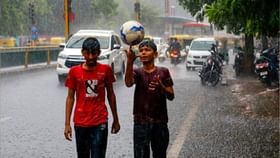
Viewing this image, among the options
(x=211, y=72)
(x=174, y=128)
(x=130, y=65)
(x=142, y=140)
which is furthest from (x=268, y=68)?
(x=130, y=65)

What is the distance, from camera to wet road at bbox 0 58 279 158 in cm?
832

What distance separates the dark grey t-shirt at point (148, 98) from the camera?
5629 millimetres

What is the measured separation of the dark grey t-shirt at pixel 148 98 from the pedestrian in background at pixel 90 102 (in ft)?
1.04

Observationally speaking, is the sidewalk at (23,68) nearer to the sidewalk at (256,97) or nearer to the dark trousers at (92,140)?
the sidewalk at (256,97)

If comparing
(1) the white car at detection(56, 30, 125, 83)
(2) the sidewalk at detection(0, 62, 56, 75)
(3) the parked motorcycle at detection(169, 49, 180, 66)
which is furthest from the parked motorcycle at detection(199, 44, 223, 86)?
(3) the parked motorcycle at detection(169, 49, 180, 66)

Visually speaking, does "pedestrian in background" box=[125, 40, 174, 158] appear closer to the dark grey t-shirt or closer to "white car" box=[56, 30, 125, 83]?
the dark grey t-shirt

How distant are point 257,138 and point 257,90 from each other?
876 cm

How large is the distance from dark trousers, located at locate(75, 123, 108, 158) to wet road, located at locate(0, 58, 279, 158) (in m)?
2.30

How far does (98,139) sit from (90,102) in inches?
14.0

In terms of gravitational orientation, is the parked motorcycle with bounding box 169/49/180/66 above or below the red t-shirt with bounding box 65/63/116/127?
below

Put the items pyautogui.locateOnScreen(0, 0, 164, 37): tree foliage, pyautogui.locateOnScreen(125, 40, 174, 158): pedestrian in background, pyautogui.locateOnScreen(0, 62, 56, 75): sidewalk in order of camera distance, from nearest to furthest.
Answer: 1. pyautogui.locateOnScreen(125, 40, 174, 158): pedestrian in background
2. pyautogui.locateOnScreen(0, 62, 56, 75): sidewalk
3. pyautogui.locateOnScreen(0, 0, 164, 37): tree foliage

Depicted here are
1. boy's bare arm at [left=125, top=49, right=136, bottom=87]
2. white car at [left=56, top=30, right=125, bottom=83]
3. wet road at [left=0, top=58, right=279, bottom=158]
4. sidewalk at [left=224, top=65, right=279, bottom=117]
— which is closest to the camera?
boy's bare arm at [left=125, top=49, right=136, bottom=87]

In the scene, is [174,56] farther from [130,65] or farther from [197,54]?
[130,65]

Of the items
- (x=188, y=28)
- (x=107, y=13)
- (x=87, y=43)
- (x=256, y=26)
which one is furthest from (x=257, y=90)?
(x=188, y=28)
